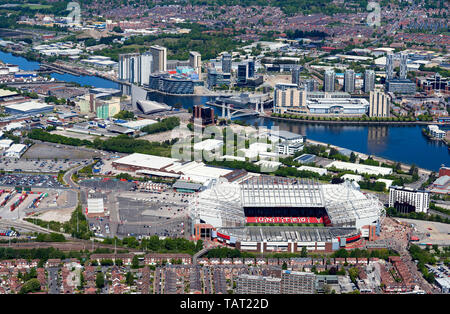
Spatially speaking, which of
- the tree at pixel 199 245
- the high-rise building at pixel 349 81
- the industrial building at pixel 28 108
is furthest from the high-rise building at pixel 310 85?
the tree at pixel 199 245

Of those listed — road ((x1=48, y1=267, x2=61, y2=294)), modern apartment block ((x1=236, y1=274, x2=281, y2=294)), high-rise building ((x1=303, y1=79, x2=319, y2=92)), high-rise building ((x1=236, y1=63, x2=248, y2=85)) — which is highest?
high-rise building ((x1=236, y1=63, x2=248, y2=85))

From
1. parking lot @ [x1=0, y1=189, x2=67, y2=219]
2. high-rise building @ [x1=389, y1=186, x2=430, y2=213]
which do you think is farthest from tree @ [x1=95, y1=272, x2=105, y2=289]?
high-rise building @ [x1=389, y1=186, x2=430, y2=213]

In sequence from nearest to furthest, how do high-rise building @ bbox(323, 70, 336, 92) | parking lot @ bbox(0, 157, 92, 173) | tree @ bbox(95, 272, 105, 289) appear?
tree @ bbox(95, 272, 105, 289) < parking lot @ bbox(0, 157, 92, 173) < high-rise building @ bbox(323, 70, 336, 92)

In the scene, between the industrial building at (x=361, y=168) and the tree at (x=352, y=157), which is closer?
the industrial building at (x=361, y=168)

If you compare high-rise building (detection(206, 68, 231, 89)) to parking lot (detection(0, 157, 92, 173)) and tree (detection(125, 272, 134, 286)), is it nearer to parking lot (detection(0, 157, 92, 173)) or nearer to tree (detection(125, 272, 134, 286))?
parking lot (detection(0, 157, 92, 173))

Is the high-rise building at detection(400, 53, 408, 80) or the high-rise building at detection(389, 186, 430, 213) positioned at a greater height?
the high-rise building at detection(400, 53, 408, 80)

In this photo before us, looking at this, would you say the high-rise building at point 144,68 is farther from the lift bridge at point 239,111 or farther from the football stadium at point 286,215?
the football stadium at point 286,215

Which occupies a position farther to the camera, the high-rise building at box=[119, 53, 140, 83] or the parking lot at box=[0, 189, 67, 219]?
the high-rise building at box=[119, 53, 140, 83]
